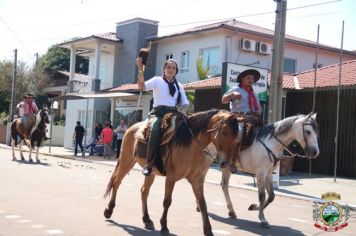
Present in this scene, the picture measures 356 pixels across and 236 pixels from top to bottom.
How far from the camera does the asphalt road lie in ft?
24.6

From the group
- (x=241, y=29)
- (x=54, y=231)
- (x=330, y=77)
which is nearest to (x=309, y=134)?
(x=54, y=231)

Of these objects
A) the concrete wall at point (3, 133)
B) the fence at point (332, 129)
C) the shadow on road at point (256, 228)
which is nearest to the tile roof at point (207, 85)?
the fence at point (332, 129)

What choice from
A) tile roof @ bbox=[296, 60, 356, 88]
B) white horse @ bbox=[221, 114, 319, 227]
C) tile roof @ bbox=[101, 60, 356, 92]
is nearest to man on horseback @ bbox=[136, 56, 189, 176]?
white horse @ bbox=[221, 114, 319, 227]

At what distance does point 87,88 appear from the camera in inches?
1388

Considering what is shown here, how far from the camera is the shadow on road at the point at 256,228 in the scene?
26.2 feet

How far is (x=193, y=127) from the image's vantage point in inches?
279

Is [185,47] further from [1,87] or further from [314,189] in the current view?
[1,87]

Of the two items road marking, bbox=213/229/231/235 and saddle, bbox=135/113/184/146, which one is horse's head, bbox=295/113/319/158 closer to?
road marking, bbox=213/229/231/235

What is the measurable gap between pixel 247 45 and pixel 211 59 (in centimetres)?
221

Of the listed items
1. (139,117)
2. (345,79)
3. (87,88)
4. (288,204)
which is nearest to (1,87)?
(87,88)

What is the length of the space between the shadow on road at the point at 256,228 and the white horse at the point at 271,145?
0.39 metres

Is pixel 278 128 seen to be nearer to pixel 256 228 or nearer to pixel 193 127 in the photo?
pixel 256 228

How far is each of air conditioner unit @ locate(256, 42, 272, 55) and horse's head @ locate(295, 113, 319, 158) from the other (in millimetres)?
21116

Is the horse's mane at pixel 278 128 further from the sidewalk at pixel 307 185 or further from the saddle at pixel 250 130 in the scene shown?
the sidewalk at pixel 307 185
